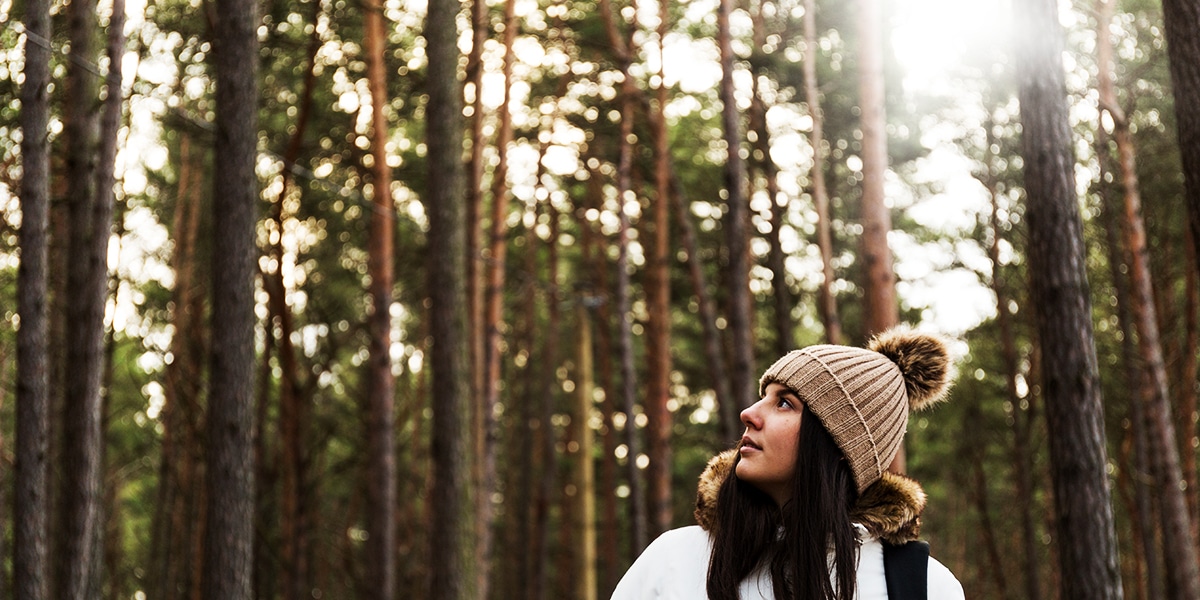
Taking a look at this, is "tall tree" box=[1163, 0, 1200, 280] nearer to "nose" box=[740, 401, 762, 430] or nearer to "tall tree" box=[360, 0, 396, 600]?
"nose" box=[740, 401, 762, 430]

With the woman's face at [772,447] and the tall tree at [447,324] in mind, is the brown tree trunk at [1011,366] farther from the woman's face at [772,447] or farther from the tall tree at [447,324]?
the woman's face at [772,447]

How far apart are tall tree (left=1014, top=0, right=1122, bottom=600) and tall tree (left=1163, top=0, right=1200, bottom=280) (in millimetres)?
926

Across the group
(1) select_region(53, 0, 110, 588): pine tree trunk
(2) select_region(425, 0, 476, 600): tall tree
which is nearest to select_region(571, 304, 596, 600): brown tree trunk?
(2) select_region(425, 0, 476, 600): tall tree

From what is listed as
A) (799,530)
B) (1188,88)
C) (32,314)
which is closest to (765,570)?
(799,530)

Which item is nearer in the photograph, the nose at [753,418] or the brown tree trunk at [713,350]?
the nose at [753,418]

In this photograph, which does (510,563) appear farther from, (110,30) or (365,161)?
(110,30)

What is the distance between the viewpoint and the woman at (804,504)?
7.45 ft

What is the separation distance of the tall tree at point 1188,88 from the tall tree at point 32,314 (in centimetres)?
683

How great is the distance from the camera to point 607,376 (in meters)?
22.6

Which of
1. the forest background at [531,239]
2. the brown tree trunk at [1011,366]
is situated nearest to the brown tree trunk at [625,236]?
the forest background at [531,239]

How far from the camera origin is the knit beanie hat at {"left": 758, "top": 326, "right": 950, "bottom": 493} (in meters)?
2.40

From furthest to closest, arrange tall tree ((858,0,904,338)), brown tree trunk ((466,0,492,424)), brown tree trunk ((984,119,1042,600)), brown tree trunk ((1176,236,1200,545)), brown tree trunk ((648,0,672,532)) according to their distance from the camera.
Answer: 1. brown tree trunk ((984,119,1042,600))
2. brown tree trunk ((648,0,672,532))
3. brown tree trunk ((1176,236,1200,545))
4. brown tree trunk ((466,0,492,424))
5. tall tree ((858,0,904,338))

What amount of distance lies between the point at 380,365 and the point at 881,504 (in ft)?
37.1

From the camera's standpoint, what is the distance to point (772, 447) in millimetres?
2389
